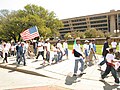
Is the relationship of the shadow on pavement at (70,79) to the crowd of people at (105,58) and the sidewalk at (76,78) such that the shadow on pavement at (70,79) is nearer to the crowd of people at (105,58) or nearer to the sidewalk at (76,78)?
the sidewalk at (76,78)

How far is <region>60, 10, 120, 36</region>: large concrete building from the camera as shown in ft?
374

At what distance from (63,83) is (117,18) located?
106830 millimetres

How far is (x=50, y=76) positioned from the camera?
1161 centimetres

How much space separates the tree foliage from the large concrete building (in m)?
57.6

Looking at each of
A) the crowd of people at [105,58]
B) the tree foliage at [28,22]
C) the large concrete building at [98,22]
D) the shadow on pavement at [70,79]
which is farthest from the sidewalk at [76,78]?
the large concrete building at [98,22]

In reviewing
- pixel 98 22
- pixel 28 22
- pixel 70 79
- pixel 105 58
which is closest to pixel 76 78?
pixel 70 79

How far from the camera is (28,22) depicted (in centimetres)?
4938

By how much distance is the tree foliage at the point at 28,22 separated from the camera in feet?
164

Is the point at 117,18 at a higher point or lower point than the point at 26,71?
higher

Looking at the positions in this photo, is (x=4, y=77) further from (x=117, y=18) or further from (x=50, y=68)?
(x=117, y=18)

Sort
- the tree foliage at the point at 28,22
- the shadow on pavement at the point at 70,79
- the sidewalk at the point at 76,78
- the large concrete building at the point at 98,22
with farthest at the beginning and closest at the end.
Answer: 1. the large concrete building at the point at 98,22
2. the tree foliage at the point at 28,22
3. the shadow on pavement at the point at 70,79
4. the sidewalk at the point at 76,78

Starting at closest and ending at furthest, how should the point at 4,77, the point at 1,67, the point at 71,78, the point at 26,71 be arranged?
the point at 71,78 < the point at 4,77 < the point at 26,71 < the point at 1,67

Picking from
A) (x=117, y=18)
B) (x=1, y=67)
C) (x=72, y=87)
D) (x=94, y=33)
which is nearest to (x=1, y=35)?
(x=94, y=33)

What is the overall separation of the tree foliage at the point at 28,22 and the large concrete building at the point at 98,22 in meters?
57.6
